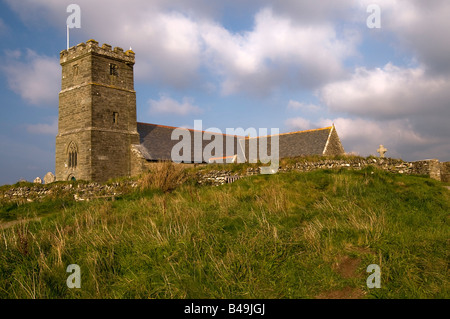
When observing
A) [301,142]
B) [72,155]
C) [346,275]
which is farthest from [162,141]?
[346,275]

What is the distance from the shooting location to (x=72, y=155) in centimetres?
2545

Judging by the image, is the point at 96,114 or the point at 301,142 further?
the point at 301,142

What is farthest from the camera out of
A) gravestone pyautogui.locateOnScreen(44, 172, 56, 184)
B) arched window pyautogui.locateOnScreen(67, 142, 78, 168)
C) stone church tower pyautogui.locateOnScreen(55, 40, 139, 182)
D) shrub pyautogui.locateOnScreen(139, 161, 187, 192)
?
gravestone pyautogui.locateOnScreen(44, 172, 56, 184)

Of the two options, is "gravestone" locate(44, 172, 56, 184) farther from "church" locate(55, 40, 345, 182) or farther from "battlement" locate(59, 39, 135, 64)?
"battlement" locate(59, 39, 135, 64)

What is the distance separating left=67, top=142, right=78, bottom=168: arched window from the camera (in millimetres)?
25183

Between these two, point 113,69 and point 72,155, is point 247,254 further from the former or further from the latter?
point 113,69

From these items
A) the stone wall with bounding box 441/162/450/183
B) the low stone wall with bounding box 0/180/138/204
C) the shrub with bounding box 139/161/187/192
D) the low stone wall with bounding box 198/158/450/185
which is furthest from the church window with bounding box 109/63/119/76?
the stone wall with bounding box 441/162/450/183

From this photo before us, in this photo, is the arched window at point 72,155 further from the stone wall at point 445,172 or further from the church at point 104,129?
the stone wall at point 445,172

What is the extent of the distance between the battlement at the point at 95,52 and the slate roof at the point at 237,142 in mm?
6335

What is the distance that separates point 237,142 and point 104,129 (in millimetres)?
13564

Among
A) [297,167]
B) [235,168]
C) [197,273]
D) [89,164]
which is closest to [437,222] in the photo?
[197,273]

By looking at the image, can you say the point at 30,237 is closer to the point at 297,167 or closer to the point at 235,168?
the point at 235,168

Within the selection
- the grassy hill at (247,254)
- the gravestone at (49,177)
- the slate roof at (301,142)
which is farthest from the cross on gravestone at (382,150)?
the gravestone at (49,177)
